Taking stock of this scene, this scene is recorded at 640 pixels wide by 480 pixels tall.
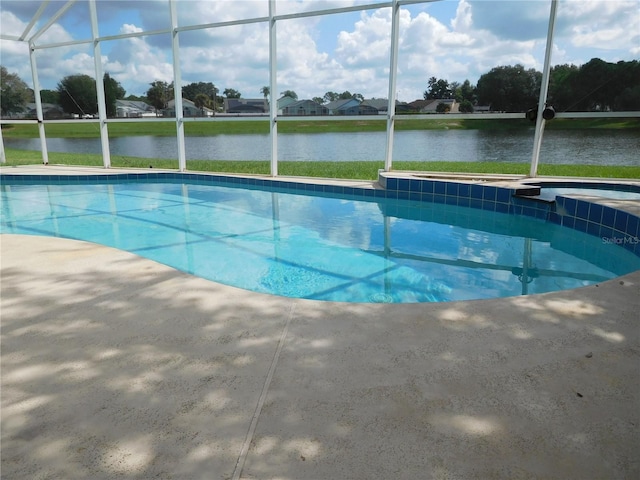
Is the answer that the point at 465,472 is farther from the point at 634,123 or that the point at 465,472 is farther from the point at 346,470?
the point at 634,123

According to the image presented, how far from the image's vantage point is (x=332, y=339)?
6.07ft

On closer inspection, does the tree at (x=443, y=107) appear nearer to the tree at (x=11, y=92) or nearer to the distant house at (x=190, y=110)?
the distant house at (x=190, y=110)

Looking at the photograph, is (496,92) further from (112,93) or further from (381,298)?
(112,93)

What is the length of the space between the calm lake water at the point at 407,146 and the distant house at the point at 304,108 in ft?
2.45

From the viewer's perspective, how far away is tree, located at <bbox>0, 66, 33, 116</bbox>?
10.5 metres

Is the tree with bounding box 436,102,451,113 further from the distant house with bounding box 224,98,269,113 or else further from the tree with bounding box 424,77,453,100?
the distant house with bounding box 224,98,269,113

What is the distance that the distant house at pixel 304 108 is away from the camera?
296 inches

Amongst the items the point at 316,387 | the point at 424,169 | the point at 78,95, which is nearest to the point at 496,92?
the point at 424,169

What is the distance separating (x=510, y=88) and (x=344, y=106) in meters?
2.85

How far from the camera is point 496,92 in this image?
702cm

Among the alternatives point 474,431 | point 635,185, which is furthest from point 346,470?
point 635,185

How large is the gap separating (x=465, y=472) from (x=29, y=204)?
712cm

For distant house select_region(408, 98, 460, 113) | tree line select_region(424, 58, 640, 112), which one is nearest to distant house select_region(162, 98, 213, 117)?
distant house select_region(408, 98, 460, 113)

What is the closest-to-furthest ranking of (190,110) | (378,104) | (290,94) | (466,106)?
(466,106), (378,104), (290,94), (190,110)
